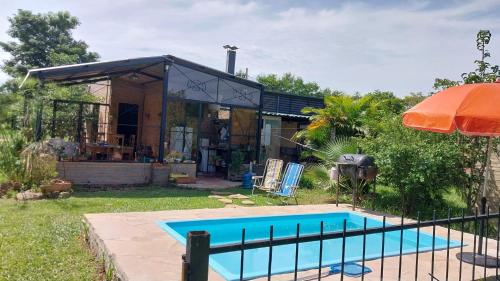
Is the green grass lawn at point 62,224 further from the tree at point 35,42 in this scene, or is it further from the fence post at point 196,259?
the tree at point 35,42

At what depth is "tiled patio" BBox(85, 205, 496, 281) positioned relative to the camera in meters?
4.30

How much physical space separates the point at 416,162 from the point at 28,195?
855cm

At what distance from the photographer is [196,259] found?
6.84 feet

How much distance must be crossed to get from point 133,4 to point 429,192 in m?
8.76

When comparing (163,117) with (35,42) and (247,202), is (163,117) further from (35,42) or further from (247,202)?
(35,42)

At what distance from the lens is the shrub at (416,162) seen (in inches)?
324

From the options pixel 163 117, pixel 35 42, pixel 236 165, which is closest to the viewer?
pixel 163 117

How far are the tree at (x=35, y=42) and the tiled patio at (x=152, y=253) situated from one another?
2598 cm

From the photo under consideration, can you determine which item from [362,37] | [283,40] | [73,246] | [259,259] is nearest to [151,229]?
[73,246]

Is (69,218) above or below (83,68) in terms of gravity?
below

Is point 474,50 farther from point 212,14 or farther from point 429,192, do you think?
point 212,14

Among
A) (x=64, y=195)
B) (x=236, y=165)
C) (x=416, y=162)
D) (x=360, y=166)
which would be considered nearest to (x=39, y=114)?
(x=64, y=195)

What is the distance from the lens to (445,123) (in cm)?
460

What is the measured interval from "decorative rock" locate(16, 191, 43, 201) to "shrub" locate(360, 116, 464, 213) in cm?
774
